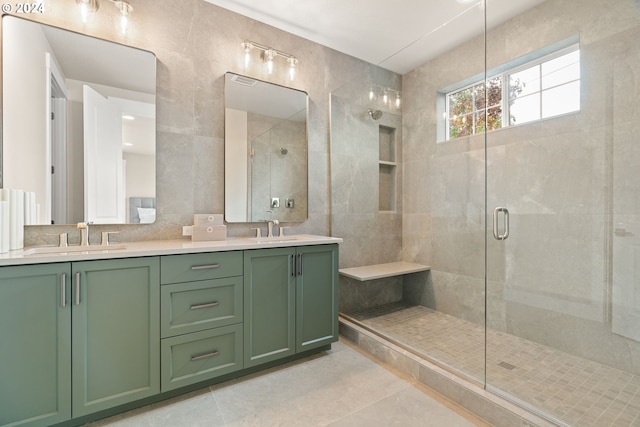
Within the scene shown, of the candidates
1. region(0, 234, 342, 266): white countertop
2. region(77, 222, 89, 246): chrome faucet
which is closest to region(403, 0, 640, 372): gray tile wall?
region(0, 234, 342, 266): white countertop

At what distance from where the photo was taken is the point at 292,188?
8.63 feet

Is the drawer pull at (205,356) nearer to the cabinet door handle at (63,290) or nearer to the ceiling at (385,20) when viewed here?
the cabinet door handle at (63,290)

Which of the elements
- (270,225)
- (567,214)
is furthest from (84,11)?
(567,214)

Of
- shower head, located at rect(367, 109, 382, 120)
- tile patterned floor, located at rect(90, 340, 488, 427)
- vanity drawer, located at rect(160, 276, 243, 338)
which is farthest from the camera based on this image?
A: shower head, located at rect(367, 109, 382, 120)

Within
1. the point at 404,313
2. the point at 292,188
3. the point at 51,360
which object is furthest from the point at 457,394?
the point at 51,360

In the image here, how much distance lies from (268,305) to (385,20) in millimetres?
2510

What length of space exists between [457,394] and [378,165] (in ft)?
7.10

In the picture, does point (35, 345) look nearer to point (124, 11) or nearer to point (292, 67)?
point (124, 11)

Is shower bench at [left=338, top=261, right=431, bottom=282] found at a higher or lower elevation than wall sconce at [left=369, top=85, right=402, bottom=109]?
lower

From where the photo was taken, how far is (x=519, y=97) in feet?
7.72

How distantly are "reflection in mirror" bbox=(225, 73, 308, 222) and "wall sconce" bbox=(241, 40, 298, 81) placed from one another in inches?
6.4

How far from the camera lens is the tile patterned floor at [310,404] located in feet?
4.92

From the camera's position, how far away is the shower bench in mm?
2632

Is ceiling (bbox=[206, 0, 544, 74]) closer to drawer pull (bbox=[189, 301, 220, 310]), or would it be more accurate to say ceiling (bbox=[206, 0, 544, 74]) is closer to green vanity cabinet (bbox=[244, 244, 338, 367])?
green vanity cabinet (bbox=[244, 244, 338, 367])
